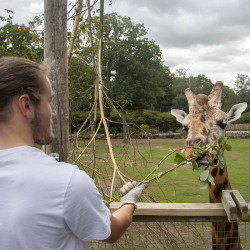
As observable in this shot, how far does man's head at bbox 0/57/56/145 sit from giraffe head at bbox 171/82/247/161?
1.78 metres

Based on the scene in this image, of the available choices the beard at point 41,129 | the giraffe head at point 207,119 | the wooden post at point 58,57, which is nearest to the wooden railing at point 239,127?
the giraffe head at point 207,119

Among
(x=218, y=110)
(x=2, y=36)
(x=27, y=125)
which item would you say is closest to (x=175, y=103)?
(x=2, y=36)

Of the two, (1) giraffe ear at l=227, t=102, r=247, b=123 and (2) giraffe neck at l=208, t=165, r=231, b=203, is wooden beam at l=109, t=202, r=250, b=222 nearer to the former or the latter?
(2) giraffe neck at l=208, t=165, r=231, b=203

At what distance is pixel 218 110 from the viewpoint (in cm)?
279

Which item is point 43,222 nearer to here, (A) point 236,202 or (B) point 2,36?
(A) point 236,202

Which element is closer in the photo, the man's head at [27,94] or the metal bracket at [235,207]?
the man's head at [27,94]

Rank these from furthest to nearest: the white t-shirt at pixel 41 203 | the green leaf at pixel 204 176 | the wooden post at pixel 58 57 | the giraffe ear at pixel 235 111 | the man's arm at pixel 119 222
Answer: the giraffe ear at pixel 235 111
the wooden post at pixel 58 57
the green leaf at pixel 204 176
the man's arm at pixel 119 222
the white t-shirt at pixel 41 203

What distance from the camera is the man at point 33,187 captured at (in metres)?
0.90

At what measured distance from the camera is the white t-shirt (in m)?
0.90

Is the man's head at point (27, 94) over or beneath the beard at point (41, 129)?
over

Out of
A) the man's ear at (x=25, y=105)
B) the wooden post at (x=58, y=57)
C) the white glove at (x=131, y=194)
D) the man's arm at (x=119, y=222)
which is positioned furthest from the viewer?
the wooden post at (x=58, y=57)

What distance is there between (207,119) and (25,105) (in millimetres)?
2201

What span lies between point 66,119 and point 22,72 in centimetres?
121

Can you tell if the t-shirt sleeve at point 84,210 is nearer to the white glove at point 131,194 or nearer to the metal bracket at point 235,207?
the white glove at point 131,194
